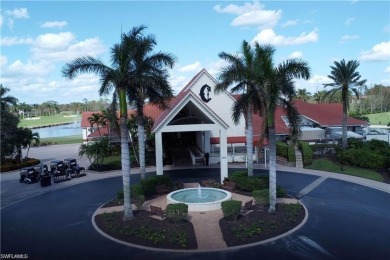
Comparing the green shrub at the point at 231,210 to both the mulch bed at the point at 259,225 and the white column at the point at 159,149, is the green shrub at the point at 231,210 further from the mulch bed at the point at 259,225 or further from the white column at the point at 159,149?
the white column at the point at 159,149

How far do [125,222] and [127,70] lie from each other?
8.75 m

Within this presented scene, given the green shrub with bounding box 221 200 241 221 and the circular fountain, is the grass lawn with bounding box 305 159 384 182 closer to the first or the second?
the circular fountain

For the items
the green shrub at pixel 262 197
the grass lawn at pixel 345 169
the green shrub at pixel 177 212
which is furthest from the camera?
the grass lawn at pixel 345 169

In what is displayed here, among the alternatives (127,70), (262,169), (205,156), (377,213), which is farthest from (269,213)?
(205,156)

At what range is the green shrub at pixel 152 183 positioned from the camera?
24134 mm

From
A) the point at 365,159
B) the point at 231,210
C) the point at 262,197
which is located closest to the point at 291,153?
the point at 365,159

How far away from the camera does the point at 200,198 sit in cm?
2302

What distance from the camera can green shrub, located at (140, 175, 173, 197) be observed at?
950 inches

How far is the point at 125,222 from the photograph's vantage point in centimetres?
1867

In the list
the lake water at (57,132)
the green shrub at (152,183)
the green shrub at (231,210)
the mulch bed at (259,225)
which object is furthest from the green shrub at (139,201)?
the lake water at (57,132)

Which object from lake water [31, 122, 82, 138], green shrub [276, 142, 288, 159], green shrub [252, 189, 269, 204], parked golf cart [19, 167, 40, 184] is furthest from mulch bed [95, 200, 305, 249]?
lake water [31, 122, 82, 138]

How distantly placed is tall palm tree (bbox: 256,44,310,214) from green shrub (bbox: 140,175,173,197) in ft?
29.5

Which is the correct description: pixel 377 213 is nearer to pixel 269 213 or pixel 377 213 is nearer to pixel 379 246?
pixel 379 246

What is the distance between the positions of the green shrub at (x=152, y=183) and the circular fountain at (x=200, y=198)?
1797mm
